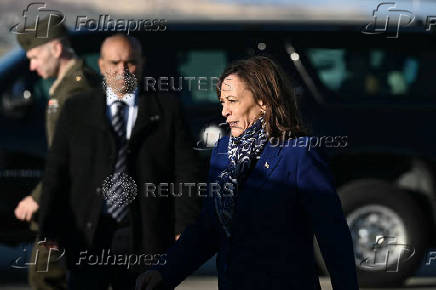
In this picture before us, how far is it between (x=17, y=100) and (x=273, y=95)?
18.6 feet

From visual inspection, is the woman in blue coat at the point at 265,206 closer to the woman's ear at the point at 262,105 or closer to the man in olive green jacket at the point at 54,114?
the woman's ear at the point at 262,105

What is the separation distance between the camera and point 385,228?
1052 cm

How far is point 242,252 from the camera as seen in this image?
4.78 metres

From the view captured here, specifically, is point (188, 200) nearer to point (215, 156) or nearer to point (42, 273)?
point (42, 273)

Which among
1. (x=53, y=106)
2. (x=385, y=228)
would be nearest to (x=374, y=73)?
(x=385, y=228)

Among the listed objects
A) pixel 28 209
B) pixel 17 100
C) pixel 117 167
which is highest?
pixel 17 100

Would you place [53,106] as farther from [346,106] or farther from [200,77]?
[346,106]

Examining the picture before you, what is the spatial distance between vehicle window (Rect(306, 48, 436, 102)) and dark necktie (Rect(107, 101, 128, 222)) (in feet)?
12.7

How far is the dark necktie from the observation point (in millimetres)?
6535

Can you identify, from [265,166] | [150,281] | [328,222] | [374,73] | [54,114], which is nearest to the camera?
[328,222]

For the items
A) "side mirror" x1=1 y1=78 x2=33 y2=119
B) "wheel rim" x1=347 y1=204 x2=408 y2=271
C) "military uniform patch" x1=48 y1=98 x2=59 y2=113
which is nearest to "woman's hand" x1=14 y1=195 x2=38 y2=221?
"military uniform patch" x1=48 y1=98 x2=59 y2=113

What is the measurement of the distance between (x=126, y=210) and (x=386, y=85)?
447 cm

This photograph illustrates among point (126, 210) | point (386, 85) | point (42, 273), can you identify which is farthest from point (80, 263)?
point (386, 85)

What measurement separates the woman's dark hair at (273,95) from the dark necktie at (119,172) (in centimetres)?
169
